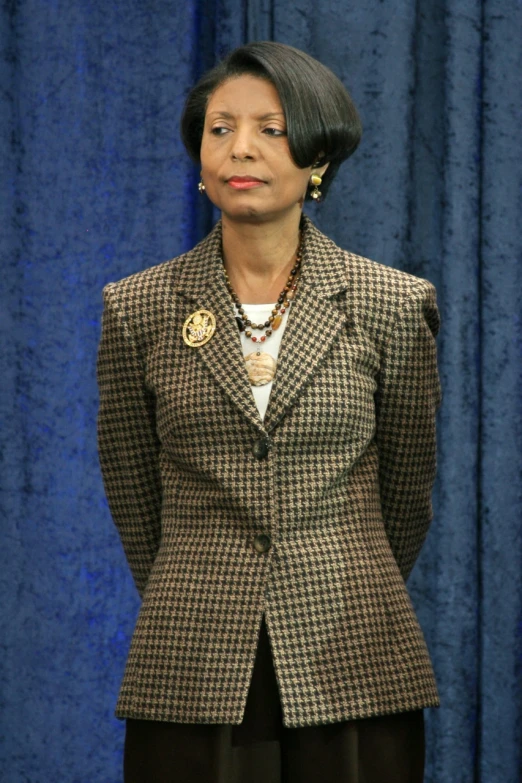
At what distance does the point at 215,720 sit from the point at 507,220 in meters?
1.33

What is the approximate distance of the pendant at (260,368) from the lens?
5.66 feet

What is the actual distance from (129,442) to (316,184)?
1.48 ft

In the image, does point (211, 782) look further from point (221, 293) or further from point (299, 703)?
point (221, 293)

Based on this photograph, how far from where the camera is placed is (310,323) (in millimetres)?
1744

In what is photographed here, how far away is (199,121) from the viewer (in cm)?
190

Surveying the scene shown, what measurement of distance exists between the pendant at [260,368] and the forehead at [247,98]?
32 centimetres

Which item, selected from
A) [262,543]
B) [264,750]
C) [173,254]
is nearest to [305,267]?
[262,543]

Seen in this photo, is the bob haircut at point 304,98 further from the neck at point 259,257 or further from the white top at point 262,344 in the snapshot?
the white top at point 262,344

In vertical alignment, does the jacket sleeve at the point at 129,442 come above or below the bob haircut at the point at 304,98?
below

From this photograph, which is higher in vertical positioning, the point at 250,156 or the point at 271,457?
the point at 250,156

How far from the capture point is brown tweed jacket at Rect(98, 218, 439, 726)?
1.64 meters

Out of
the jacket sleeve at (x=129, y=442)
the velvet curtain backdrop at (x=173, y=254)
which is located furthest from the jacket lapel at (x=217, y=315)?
the velvet curtain backdrop at (x=173, y=254)

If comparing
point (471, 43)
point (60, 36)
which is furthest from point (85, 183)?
point (471, 43)

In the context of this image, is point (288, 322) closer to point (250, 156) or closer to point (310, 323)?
point (310, 323)
